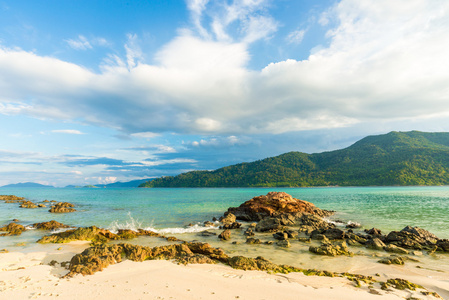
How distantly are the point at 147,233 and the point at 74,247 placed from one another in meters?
6.41

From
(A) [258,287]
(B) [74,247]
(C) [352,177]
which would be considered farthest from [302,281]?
(C) [352,177]

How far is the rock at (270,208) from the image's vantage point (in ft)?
114

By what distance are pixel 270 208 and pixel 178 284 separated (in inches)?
1195

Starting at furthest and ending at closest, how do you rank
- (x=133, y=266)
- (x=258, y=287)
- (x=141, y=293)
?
(x=133, y=266) → (x=258, y=287) → (x=141, y=293)

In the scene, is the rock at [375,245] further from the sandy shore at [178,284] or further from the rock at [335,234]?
the sandy shore at [178,284]

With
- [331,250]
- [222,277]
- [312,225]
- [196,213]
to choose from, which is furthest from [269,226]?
[196,213]

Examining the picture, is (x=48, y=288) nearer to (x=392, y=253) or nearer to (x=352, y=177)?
(x=392, y=253)

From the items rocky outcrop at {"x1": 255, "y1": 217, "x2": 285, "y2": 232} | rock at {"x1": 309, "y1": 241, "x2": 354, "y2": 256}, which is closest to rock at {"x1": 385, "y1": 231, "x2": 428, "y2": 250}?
rock at {"x1": 309, "y1": 241, "x2": 354, "y2": 256}

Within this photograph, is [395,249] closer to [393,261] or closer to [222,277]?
[393,261]

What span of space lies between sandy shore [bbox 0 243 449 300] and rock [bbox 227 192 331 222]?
80.9 feet

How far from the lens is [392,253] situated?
47.9 ft

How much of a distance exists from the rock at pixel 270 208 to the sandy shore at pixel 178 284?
24651 mm

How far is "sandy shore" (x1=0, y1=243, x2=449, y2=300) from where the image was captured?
23.6ft

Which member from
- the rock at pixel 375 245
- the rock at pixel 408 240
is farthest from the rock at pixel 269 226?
the rock at pixel 408 240
